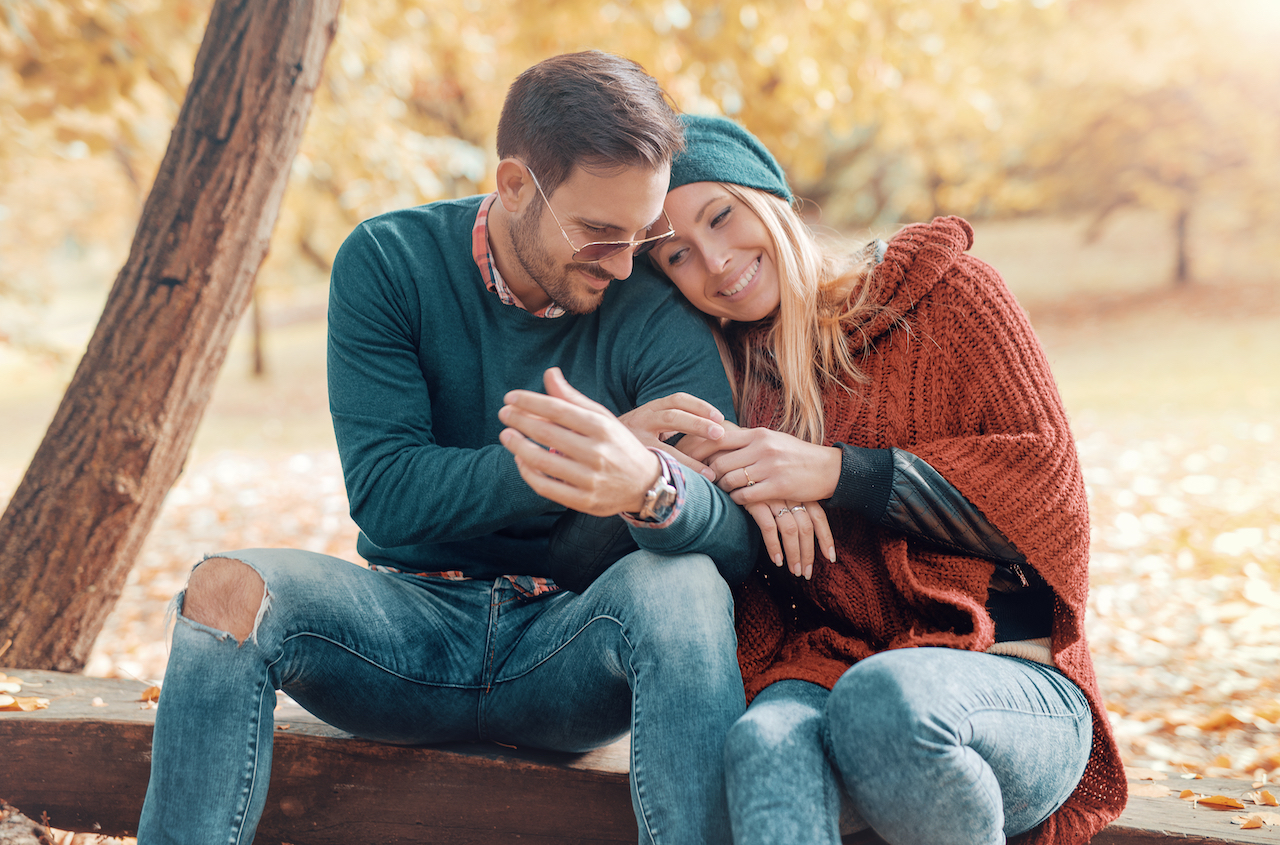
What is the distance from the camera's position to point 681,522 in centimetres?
183

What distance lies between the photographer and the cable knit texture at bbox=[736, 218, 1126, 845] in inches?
76.4

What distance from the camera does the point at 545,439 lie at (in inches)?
67.1

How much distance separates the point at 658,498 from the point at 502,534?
62cm

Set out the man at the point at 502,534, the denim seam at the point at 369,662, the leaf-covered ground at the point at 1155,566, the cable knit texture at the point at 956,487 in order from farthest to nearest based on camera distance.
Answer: the leaf-covered ground at the point at 1155,566, the cable knit texture at the point at 956,487, the denim seam at the point at 369,662, the man at the point at 502,534

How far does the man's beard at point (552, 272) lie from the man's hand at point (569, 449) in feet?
1.74

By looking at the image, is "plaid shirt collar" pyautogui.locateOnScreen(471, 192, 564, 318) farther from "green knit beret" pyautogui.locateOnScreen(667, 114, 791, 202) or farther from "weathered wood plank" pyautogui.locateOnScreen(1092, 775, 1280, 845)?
"weathered wood plank" pyautogui.locateOnScreen(1092, 775, 1280, 845)

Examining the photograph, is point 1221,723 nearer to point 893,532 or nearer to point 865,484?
point 893,532

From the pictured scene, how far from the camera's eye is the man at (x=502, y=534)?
171 cm

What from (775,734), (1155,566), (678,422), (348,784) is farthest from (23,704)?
(1155,566)

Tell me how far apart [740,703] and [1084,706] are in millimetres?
749

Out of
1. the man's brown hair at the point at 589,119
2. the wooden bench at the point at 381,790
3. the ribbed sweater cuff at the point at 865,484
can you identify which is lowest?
the wooden bench at the point at 381,790

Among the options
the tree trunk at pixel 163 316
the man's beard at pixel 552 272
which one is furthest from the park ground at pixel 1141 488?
the man's beard at pixel 552 272

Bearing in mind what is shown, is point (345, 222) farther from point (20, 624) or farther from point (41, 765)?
point (41, 765)

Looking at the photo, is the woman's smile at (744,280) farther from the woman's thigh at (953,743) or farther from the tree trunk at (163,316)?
the tree trunk at (163,316)
